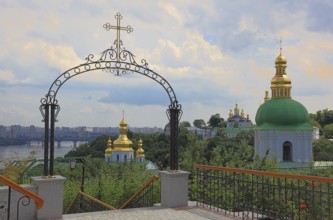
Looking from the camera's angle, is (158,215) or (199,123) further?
(199,123)

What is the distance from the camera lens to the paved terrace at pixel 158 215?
873 cm

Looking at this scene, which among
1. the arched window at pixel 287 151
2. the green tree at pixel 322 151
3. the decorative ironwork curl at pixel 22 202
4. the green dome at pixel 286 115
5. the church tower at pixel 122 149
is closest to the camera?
the decorative ironwork curl at pixel 22 202

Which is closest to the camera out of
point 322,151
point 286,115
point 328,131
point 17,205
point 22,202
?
point 17,205

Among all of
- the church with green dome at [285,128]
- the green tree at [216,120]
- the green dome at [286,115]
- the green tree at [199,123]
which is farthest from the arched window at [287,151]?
the green tree at [199,123]

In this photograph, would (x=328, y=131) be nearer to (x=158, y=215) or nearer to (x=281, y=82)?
(x=281, y=82)

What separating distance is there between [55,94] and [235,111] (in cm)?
11499

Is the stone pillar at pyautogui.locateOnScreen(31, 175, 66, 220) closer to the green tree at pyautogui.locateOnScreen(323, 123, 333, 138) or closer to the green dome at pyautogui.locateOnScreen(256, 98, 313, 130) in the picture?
the green dome at pyautogui.locateOnScreen(256, 98, 313, 130)

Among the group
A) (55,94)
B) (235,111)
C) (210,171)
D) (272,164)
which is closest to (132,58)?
(55,94)

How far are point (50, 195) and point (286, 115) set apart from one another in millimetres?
28006

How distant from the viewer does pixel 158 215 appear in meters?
8.99

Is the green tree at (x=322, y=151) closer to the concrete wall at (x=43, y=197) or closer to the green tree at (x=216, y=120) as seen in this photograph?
the concrete wall at (x=43, y=197)

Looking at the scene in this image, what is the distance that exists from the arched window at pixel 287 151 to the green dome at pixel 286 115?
4.95ft

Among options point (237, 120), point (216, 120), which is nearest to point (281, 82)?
point (237, 120)

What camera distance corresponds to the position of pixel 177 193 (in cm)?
981
